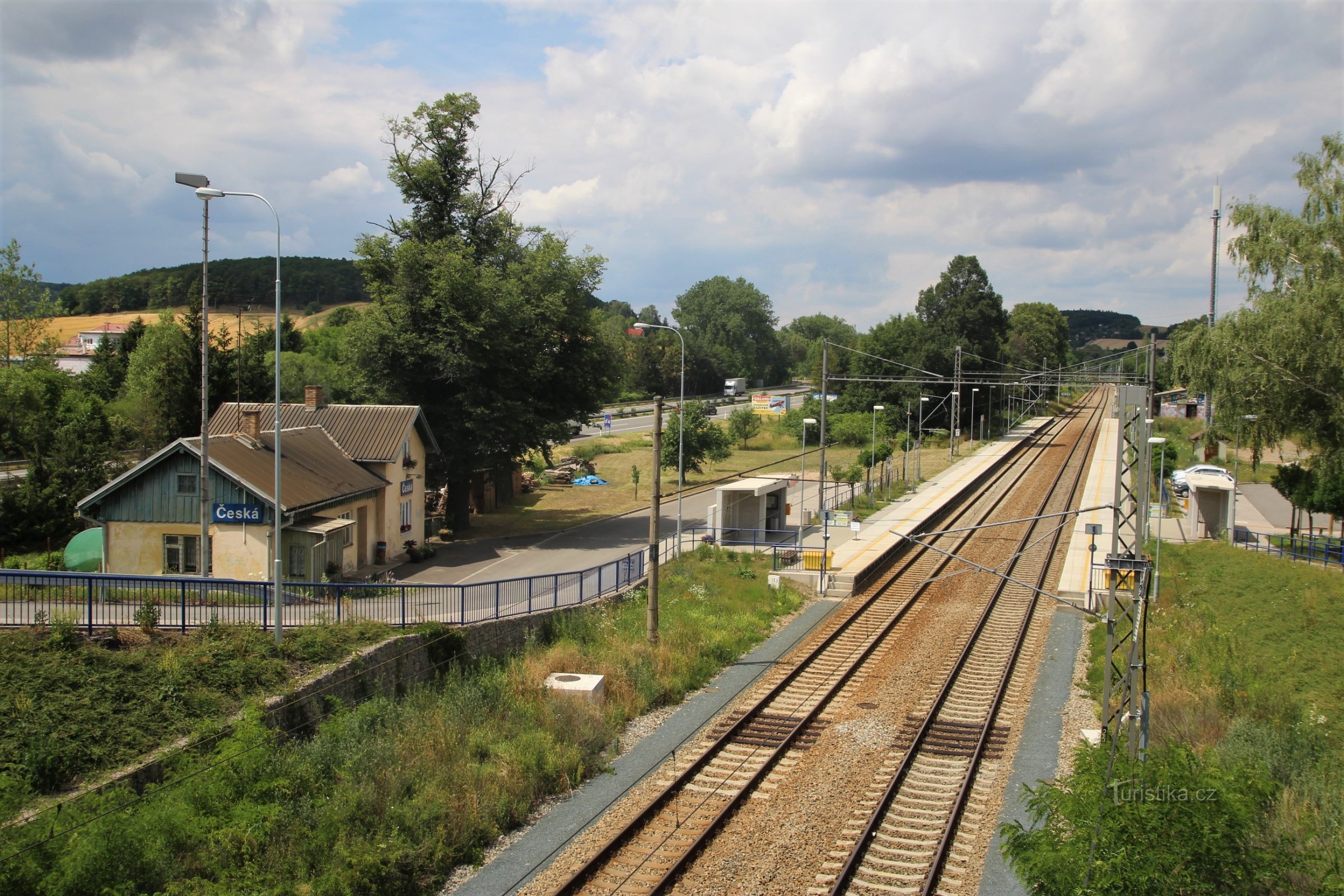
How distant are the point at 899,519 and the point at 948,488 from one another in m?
10.2

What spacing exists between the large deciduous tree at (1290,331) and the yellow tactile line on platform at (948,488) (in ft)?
34.9

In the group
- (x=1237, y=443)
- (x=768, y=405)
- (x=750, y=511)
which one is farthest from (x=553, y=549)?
(x=768, y=405)

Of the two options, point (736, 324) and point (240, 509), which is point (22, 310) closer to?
point (240, 509)

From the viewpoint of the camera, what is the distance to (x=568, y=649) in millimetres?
18922

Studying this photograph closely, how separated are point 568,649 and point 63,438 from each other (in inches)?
911

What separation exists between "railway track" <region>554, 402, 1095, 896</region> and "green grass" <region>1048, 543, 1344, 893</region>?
4.16 meters

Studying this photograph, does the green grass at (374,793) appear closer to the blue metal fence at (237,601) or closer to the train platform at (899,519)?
the blue metal fence at (237,601)

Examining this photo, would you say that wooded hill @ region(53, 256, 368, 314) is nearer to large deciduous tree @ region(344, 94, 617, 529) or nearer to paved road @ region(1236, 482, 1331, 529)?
large deciduous tree @ region(344, 94, 617, 529)

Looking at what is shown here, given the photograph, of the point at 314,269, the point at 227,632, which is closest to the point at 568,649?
the point at 227,632

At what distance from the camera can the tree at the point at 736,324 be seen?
14012 cm

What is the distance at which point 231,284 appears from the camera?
93562 millimetres

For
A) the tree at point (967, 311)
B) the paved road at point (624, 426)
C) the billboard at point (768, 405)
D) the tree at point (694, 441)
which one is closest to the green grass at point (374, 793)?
the tree at point (694, 441)

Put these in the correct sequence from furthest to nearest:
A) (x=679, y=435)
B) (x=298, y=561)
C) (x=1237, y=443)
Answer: (x=679, y=435)
(x=1237, y=443)
(x=298, y=561)

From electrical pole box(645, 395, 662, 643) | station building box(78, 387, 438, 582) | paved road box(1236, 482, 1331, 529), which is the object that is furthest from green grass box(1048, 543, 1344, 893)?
station building box(78, 387, 438, 582)
